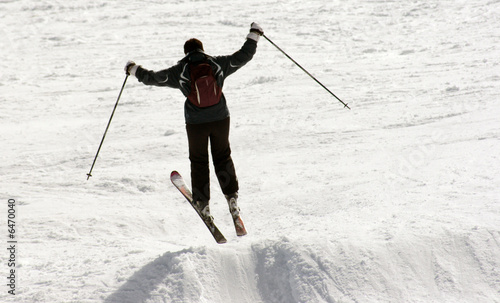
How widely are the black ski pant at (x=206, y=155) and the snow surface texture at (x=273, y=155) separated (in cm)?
62

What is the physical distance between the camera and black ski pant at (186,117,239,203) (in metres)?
4.49

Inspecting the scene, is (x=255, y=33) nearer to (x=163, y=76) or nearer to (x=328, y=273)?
(x=163, y=76)

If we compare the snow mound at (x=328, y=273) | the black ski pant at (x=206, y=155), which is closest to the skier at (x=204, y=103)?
the black ski pant at (x=206, y=155)

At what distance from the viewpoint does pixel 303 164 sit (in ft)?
25.5

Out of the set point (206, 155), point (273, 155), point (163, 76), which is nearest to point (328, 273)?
point (206, 155)

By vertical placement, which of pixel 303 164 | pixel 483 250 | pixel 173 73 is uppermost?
pixel 173 73

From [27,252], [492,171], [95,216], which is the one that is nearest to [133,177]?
[95,216]

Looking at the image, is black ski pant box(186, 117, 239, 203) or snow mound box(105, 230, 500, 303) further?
black ski pant box(186, 117, 239, 203)

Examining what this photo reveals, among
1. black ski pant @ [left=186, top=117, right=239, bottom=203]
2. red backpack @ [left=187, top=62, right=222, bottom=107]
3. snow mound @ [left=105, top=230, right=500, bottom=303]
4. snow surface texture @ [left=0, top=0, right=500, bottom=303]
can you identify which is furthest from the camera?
black ski pant @ [left=186, top=117, right=239, bottom=203]

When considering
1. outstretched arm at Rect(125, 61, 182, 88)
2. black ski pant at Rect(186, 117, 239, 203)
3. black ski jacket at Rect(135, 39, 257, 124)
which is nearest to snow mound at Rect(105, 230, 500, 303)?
black ski pant at Rect(186, 117, 239, 203)

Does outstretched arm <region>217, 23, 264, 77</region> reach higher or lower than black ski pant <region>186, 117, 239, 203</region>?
higher

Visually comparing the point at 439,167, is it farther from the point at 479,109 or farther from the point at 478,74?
the point at 478,74

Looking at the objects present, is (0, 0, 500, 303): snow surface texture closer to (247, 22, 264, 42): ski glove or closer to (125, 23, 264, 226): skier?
(125, 23, 264, 226): skier

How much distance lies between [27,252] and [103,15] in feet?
43.5
